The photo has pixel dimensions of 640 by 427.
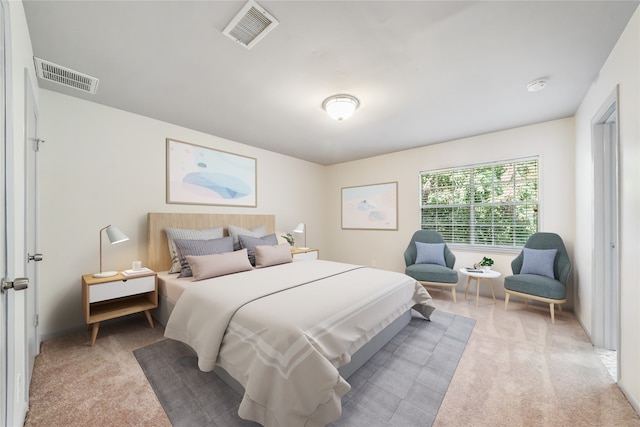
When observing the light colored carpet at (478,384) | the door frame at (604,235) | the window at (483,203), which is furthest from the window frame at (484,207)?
the light colored carpet at (478,384)

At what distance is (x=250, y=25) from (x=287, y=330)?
201cm

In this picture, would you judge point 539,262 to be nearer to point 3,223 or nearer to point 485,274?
point 485,274

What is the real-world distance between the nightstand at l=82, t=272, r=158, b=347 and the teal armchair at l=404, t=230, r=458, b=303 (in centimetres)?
342

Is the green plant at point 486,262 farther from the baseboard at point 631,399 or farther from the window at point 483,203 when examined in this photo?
the baseboard at point 631,399

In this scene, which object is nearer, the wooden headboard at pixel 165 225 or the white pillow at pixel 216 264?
the white pillow at pixel 216 264

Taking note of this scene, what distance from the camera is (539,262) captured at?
3182 millimetres

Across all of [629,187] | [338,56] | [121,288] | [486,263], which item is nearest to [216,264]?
[121,288]

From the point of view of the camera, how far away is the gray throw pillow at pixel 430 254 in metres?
3.93

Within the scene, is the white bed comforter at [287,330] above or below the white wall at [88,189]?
below

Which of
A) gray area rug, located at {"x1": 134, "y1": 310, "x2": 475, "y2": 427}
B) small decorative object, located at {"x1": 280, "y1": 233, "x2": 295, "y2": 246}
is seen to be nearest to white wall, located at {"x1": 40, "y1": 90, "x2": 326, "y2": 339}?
gray area rug, located at {"x1": 134, "y1": 310, "x2": 475, "y2": 427}

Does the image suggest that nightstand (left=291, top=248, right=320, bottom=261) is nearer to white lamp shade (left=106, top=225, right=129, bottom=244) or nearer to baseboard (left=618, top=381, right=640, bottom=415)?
white lamp shade (left=106, top=225, right=129, bottom=244)

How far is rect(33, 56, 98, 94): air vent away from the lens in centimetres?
209

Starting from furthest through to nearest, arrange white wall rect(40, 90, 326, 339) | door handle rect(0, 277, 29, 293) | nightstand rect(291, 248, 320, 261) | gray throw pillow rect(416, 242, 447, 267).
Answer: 1. nightstand rect(291, 248, 320, 261)
2. gray throw pillow rect(416, 242, 447, 267)
3. white wall rect(40, 90, 326, 339)
4. door handle rect(0, 277, 29, 293)

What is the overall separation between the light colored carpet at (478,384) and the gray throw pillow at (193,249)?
0.71 metres
